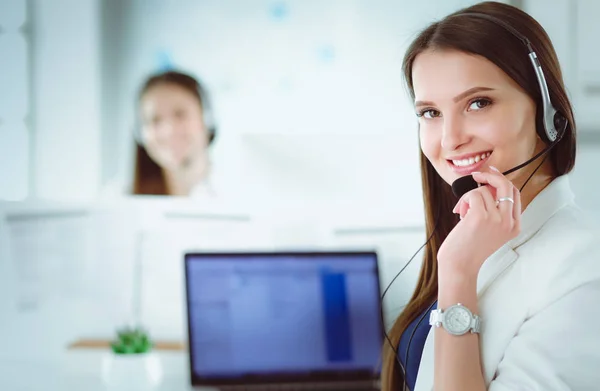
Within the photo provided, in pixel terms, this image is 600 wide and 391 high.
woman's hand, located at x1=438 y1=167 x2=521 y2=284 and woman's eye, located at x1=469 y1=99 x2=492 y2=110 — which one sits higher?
woman's eye, located at x1=469 y1=99 x2=492 y2=110

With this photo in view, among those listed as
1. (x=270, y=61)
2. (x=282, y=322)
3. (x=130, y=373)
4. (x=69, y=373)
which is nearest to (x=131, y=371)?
(x=130, y=373)

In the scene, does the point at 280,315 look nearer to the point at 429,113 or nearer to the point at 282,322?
the point at 282,322

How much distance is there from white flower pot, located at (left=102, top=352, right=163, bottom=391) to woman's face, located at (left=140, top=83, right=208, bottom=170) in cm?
152

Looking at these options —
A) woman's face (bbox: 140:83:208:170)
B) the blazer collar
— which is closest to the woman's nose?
the blazer collar

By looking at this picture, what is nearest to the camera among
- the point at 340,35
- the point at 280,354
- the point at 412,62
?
the point at 412,62

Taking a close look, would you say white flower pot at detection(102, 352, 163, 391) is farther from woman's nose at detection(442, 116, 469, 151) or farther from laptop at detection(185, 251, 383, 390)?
woman's nose at detection(442, 116, 469, 151)

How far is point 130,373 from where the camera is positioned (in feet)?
5.29

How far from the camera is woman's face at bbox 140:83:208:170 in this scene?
3053 millimetres

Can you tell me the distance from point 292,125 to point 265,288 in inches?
56.4

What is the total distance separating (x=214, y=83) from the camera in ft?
10.1

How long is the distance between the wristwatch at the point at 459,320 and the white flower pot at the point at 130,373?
35.0 inches

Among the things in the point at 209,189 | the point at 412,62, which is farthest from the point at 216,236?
the point at 209,189

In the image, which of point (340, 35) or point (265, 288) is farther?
point (340, 35)

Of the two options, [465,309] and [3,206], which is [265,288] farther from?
[465,309]
